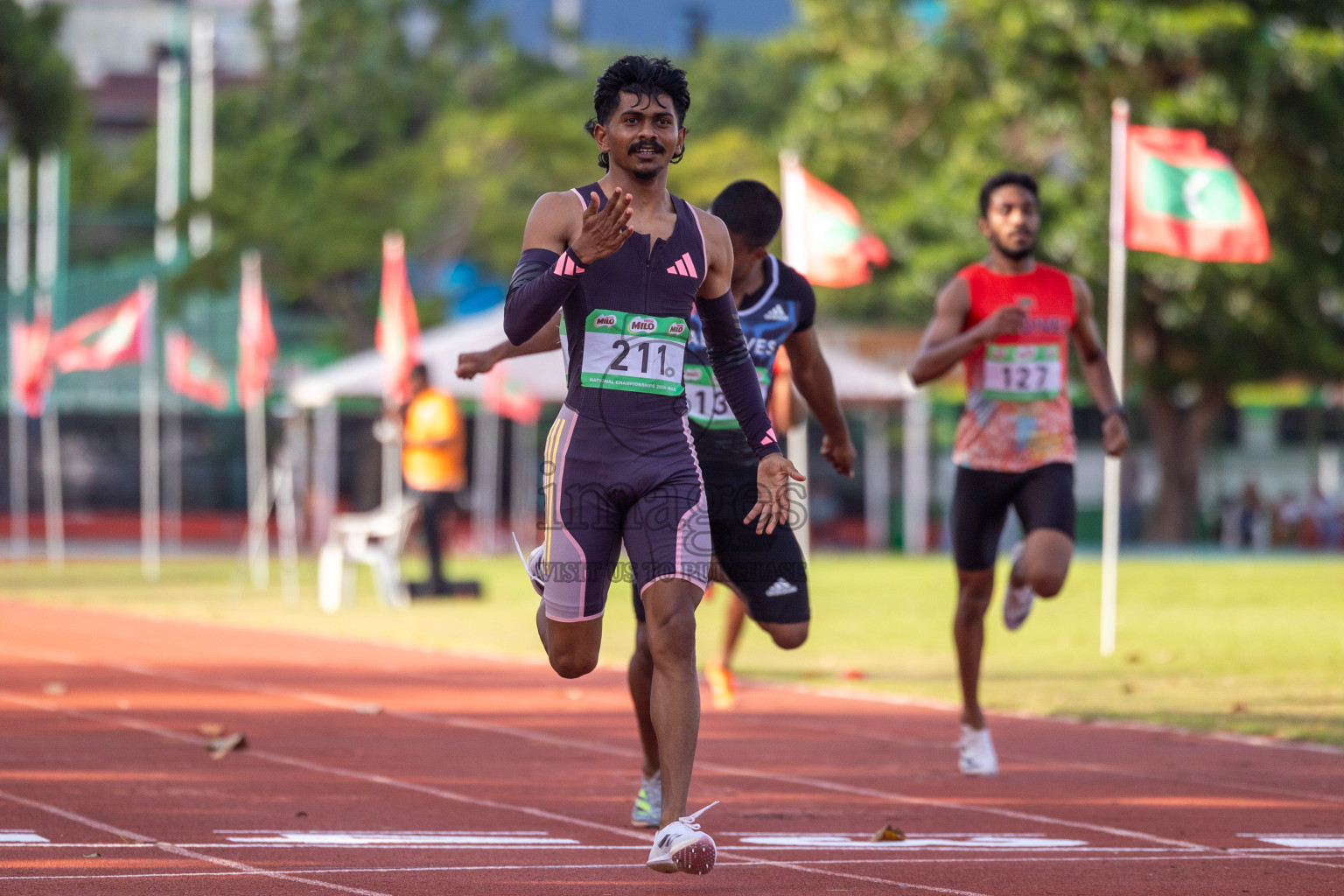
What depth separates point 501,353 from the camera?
6652 millimetres

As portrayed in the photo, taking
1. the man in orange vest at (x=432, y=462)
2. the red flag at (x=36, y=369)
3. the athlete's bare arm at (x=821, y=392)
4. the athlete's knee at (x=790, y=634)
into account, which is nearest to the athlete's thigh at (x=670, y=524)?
the athlete's knee at (x=790, y=634)

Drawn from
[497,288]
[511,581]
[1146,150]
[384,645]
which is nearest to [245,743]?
[384,645]

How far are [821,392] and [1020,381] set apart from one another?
128cm

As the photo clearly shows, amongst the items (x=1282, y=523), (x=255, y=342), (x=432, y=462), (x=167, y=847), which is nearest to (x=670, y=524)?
(x=167, y=847)

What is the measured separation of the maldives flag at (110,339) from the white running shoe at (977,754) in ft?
61.7

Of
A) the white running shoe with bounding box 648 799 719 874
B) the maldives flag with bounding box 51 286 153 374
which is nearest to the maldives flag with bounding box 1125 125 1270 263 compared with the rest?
the white running shoe with bounding box 648 799 719 874

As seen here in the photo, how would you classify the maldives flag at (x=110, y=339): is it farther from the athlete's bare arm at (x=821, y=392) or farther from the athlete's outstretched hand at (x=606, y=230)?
the athlete's outstretched hand at (x=606, y=230)

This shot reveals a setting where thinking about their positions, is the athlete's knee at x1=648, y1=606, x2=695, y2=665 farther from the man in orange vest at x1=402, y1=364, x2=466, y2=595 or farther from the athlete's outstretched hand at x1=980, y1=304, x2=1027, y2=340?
the man in orange vest at x1=402, y1=364, x2=466, y2=595

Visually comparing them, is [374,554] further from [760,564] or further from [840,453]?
[760,564]

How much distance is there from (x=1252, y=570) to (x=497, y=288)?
20.9 metres

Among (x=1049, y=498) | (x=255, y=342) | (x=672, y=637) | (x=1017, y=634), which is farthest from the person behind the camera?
(x=255, y=342)

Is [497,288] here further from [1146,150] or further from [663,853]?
[663,853]

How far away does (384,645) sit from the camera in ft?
45.5

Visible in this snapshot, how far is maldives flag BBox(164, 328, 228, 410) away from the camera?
86.1 ft
